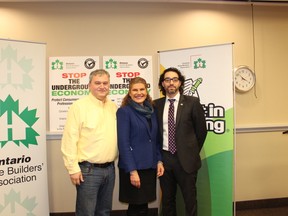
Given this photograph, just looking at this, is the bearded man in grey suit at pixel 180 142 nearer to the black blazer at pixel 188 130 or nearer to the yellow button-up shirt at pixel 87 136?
the black blazer at pixel 188 130

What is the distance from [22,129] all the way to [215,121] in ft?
5.91

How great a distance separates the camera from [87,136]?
2.01 m

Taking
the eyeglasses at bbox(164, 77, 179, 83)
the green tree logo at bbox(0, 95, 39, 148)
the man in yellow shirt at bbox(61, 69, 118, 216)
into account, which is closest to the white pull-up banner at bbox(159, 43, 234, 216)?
the eyeglasses at bbox(164, 77, 179, 83)

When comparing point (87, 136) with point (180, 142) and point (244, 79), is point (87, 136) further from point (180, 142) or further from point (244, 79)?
point (244, 79)

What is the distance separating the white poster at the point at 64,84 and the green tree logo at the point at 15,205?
2.96 ft

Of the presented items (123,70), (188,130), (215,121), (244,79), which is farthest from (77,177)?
(244,79)

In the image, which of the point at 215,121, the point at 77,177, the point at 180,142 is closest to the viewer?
the point at 77,177

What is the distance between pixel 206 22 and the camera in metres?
3.38

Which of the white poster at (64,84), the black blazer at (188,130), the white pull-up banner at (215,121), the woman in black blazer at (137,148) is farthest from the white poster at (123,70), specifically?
the woman in black blazer at (137,148)

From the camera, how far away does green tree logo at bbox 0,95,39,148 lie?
7.76 ft

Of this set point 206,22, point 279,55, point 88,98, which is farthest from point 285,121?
point 88,98

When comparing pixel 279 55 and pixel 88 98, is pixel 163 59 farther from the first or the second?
pixel 279 55

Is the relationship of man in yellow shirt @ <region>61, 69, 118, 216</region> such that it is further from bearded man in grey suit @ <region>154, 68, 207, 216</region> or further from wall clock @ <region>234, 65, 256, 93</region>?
wall clock @ <region>234, 65, 256, 93</region>

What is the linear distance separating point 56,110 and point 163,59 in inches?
53.4
